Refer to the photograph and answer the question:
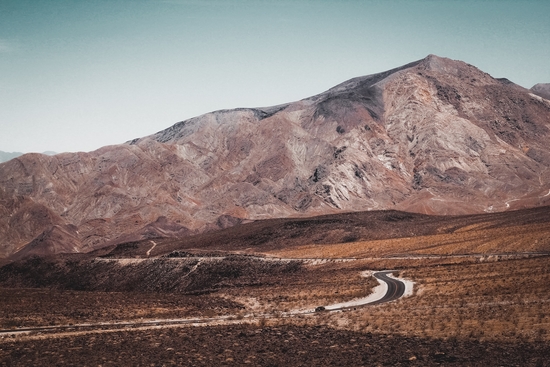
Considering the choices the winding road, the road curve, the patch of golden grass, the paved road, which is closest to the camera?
the winding road

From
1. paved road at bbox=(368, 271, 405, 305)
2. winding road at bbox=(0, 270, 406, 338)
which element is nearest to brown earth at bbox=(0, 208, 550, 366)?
winding road at bbox=(0, 270, 406, 338)

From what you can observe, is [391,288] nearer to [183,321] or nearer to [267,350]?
[183,321]

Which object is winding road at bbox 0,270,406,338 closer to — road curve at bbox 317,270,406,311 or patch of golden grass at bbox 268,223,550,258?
road curve at bbox 317,270,406,311

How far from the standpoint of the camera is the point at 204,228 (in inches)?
7677

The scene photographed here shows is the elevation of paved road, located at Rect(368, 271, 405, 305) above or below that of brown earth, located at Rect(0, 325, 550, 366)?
below

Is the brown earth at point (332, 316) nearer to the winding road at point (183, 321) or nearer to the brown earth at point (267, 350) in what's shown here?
the brown earth at point (267, 350)

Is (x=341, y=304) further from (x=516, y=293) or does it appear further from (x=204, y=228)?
(x=204, y=228)

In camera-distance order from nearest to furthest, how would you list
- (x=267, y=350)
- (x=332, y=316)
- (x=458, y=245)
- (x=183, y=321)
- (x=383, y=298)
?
(x=267, y=350) < (x=332, y=316) < (x=183, y=321) < (x=383, y=298) < (x=458, y=245)

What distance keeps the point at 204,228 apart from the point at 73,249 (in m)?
47.5

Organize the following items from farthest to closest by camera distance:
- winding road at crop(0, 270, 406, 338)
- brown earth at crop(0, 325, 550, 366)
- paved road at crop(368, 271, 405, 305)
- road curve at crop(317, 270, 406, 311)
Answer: paved road at crop(368, 271, 405, 305) → road curve at crop(317, 270, 406, 311) → winding road at crop(0, 270, 406, 338) → brown earth at crop(0, 325, 550, 366)

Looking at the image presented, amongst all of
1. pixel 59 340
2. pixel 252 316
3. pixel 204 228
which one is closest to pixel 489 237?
pixel 252 316

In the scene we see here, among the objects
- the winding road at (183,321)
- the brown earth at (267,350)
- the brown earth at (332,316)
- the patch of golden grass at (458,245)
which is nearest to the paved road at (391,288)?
the winding road at (183,321)

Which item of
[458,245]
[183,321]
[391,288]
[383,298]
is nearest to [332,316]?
[383,298]

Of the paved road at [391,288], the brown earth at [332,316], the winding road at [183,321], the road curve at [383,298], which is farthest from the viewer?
the paved road at [391,288]
